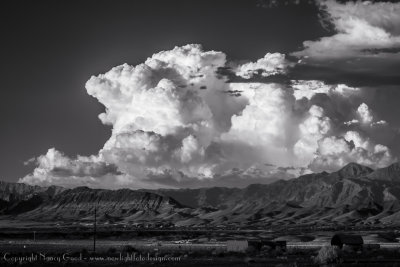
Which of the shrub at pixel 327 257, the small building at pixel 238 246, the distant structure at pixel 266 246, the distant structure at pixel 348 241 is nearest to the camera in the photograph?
the shrub at pixel 327 257

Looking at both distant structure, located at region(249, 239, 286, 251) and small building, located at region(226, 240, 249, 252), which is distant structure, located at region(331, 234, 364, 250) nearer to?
distant structure, located at region(249, 239, 286, 251)

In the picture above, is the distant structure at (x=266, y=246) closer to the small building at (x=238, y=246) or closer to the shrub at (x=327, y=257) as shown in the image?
the small building at (x=238, y=246)

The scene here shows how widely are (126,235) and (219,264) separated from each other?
118m

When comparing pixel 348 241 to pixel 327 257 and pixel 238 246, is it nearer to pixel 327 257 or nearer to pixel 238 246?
pixel 238 246

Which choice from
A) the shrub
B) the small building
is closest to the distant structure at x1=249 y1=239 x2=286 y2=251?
the small building

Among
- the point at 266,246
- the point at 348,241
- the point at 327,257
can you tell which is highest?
the point at 348,241

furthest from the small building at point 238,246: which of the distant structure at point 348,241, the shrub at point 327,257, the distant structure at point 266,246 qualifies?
the shrub at point 327,257

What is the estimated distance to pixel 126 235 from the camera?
18062 cm

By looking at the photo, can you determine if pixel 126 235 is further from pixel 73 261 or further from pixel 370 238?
pixel 73 261

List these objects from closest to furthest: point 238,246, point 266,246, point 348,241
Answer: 1. point 348,241
2. point 266,246
3. point 238,246

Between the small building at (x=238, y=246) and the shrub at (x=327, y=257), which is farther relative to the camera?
the small building at (x=238, y=246)

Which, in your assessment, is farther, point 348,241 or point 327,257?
point 348,241

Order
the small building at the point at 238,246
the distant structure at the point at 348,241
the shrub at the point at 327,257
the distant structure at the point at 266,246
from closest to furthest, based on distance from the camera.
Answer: the shrub at the point at 327,257 < the distant structure at the point at 348,241 < the distant structure at the point at 266,246 < the small building at the point at 238,246

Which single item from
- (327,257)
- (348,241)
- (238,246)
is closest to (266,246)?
(238,246)
